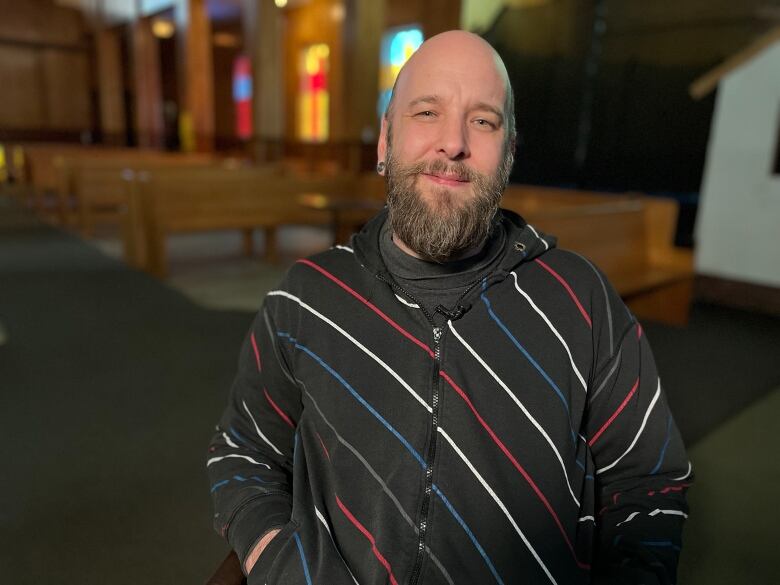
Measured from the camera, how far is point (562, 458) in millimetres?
956

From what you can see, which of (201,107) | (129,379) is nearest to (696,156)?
(129,379)

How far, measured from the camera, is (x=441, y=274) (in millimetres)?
1051

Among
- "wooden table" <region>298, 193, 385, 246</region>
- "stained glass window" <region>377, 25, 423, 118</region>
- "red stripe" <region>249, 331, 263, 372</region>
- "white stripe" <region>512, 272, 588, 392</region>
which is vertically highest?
"stained glass window" <region>377, 25, 423, 118</region>

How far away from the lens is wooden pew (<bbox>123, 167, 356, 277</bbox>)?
5.45 meters

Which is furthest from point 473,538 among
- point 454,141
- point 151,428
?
point 151,428

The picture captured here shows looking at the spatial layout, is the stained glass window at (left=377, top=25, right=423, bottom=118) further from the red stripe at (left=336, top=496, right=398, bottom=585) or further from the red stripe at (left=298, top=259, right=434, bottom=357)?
the red stripe at (left=336, top=496, right=398, bottom=585)

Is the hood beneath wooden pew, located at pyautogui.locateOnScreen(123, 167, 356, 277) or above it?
above

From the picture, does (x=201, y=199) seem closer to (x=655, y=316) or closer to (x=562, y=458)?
(x=655, y=316)

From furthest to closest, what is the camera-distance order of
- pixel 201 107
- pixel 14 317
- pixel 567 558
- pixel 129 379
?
1. pixel 201 107
2. pixel 14 317
3. pixel 129 379
4. pixel 567 558

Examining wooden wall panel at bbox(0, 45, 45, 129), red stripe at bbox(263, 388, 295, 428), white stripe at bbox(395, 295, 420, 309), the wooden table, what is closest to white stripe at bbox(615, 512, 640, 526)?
white stripe at bbox(395, 295, 420, 309)

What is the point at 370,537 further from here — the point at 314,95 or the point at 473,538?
the point at 314,95

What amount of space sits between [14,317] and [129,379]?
5.09ft

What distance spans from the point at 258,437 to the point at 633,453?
0.66m

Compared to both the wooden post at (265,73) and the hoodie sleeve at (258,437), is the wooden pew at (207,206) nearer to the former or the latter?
the wooden post at (265,73)
